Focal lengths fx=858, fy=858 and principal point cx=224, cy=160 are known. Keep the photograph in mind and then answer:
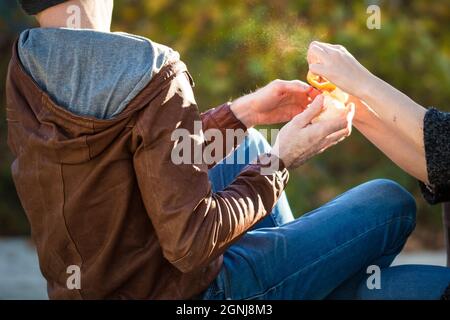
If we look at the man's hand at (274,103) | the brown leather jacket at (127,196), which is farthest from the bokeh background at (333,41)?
the brown leather jacket at (127,196)

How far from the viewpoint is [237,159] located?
235 cm

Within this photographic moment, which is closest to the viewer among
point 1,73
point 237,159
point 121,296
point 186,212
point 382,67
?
point 186,212

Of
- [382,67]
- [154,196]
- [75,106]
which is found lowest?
[382,67]

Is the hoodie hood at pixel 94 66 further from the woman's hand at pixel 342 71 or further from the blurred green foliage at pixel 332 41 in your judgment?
the blurred green foliage at pixel 332 41

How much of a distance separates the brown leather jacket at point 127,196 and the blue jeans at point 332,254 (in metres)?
0.09

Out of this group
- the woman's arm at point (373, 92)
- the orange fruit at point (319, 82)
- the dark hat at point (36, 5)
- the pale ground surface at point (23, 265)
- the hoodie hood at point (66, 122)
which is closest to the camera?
the hoodie hood at point (66, 122)

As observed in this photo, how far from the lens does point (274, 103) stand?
2.34 metres

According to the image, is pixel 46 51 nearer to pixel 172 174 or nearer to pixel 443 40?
pixel 172 174

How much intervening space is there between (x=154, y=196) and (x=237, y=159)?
0.58m

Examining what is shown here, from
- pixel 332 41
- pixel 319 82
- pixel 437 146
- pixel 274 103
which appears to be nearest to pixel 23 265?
pixel 332 41

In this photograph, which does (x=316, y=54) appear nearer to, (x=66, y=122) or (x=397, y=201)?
(x=397, y=201)

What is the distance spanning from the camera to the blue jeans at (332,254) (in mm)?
2023

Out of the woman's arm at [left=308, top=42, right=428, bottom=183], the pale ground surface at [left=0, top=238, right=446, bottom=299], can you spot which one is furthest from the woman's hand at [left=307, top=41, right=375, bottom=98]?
the pale ground surface at [left=0, top=238, right=446, bottom=299]

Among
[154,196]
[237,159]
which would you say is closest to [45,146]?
[154,196]
